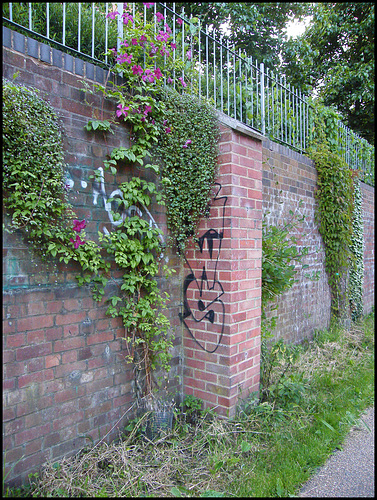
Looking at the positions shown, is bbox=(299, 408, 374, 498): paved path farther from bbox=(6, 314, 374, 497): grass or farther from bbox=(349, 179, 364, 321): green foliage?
bbox=(349, 179, 364, 321): green foliage

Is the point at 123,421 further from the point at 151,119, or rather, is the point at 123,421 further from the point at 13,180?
the point at 151,119

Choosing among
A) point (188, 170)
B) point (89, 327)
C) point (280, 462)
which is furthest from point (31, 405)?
point (188, 170)

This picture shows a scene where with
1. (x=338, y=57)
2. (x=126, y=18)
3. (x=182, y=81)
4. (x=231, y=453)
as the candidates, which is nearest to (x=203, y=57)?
(x=182, y=81)

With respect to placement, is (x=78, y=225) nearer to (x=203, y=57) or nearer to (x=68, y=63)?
(x=68, y=63)

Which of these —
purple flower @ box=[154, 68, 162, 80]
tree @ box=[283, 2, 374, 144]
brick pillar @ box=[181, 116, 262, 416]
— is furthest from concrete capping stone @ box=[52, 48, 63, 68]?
tree @ box=[283, 2, 374, 144]

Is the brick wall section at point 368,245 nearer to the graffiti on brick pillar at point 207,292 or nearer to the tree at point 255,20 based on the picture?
the tree at point 255,20

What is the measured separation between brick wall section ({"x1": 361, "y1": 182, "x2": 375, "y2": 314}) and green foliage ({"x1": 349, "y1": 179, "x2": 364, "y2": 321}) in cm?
52

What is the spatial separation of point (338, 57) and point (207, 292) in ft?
37.9

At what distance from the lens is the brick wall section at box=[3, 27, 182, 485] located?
2258 mm

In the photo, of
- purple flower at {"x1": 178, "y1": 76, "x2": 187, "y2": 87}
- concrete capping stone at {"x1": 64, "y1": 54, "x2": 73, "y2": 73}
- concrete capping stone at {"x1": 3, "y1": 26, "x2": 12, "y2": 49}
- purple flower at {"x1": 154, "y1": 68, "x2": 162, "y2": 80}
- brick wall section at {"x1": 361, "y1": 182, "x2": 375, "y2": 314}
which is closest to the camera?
concrete capping stone at {"x1": 3, "y1": 26, "x2": 12, "y2": 49}

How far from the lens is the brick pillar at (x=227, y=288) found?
124 inches

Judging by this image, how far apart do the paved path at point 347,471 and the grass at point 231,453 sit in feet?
0.19

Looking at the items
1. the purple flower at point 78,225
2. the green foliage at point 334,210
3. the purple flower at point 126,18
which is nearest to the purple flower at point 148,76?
the purple flower at point 126,18

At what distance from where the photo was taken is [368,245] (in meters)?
8.39
